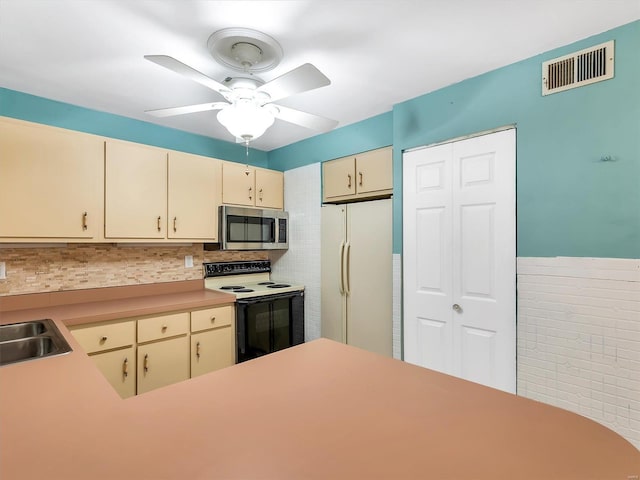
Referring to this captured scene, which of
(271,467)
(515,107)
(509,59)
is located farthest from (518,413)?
(509,59)

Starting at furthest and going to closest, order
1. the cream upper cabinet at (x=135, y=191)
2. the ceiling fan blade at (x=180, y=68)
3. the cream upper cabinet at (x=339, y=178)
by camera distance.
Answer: the cream upper cabinet at (x=339, y=178)
the cream upper cabinet at (x=135, y=191)
the ceiling fan blade at (x=180, y=68)

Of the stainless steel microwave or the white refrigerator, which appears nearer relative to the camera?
the white refrigerator

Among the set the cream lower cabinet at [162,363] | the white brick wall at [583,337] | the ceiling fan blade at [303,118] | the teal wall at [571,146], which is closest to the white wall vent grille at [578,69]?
the teal wall at [571,146]

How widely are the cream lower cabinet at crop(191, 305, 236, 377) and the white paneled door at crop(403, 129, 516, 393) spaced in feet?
4.63

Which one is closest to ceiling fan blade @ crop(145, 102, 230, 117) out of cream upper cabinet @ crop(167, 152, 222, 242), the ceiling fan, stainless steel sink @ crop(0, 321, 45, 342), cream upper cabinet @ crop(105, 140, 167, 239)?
the ceiling fan

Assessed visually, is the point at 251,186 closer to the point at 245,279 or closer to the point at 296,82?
the point at 245,279

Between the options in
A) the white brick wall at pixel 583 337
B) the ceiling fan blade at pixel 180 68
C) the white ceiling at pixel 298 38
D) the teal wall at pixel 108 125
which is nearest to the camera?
the ceiling fan blade at pixel 180 68

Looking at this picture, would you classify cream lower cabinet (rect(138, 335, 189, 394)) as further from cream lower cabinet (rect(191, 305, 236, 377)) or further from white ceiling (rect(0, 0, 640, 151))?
white ceiling (rect(0, 0, 640, 151))

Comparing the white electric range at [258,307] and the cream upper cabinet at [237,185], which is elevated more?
the cream upper cabinet at [237,185]

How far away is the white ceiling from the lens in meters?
1.49

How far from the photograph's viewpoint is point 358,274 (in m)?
2.87

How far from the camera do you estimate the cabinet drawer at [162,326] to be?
2.28 m

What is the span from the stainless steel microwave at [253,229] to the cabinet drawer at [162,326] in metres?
0.76

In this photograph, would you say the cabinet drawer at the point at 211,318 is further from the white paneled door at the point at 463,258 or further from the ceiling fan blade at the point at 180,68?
the ceiling fan blade at the point at 180,68
